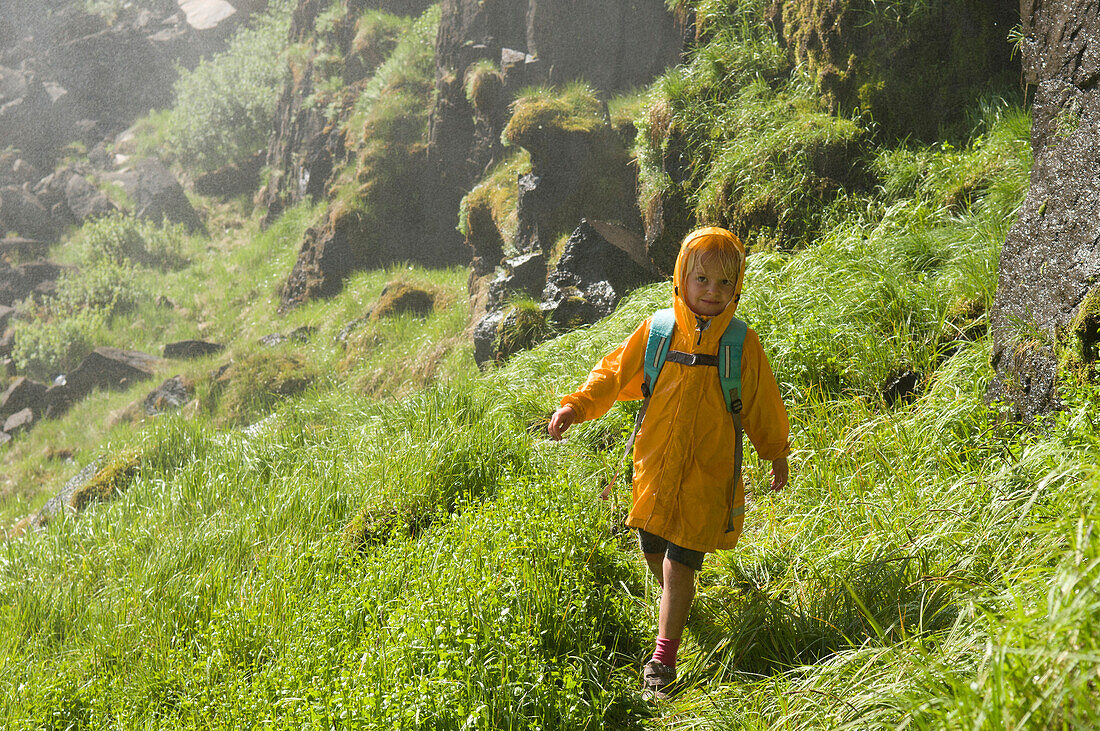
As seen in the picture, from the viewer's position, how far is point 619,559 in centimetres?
333

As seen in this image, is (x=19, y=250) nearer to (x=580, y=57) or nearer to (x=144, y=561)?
(x=580, y=57)

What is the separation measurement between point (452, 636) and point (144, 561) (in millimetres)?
2824

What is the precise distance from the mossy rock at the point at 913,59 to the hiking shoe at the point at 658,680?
503 cm

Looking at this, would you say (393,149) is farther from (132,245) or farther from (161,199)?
(161,199)

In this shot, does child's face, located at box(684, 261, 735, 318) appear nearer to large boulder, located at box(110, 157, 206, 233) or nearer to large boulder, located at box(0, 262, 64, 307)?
large boulder, located at box(110, 157, 206, 233)

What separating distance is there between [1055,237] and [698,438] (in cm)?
194

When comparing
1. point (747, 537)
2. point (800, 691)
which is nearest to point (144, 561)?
point (747, 537)

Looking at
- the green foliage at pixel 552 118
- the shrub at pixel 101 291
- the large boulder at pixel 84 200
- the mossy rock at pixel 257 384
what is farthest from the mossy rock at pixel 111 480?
the large boulder at pixel 84 200

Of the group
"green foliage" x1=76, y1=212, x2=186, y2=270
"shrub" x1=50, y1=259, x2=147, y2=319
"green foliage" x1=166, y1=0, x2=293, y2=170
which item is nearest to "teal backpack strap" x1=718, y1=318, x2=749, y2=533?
"shrub" x1=50, y1=259, x2=147, y2=319

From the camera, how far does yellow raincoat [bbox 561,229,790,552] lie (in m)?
2.63

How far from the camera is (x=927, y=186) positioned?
5234mm

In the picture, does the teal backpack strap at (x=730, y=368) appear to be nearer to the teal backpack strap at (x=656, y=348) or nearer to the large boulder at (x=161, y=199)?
the teal backpack strap at (x=656, y=348)

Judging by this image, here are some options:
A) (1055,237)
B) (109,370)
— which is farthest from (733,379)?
(109,370)

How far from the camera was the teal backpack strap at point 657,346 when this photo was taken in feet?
9.02
